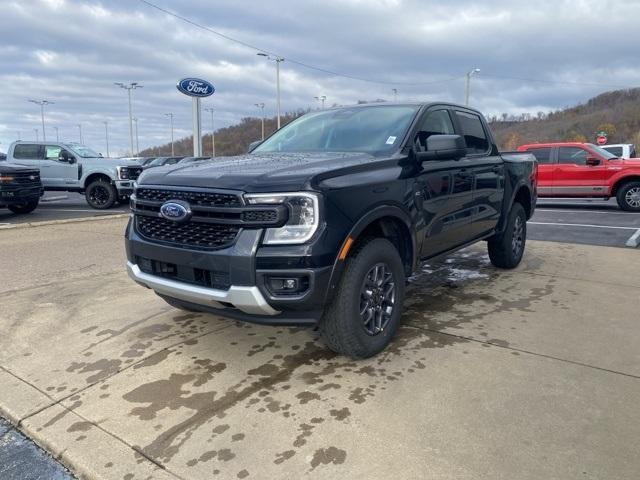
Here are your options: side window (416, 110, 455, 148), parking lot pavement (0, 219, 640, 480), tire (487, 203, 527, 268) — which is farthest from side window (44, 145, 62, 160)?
side window (416, 110, 455, 148)

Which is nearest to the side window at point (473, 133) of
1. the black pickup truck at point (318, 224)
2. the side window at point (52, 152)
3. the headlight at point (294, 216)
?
the black pickup truck at point (318, 224)

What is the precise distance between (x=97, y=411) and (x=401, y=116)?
301 centimetres

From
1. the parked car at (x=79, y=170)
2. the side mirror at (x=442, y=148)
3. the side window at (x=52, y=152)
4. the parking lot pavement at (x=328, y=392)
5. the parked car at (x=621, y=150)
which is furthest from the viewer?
the parked car at (x=621, y=150)

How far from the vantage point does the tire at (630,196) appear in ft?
40.4

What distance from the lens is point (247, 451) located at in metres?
2.41

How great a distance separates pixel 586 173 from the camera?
13.0 meters

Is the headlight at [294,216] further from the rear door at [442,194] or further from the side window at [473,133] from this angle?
the side window at [473,133]

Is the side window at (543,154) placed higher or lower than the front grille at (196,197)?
higher

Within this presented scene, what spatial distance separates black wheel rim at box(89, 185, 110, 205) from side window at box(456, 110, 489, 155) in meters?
11.8

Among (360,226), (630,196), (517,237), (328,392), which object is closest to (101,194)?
(517,237)

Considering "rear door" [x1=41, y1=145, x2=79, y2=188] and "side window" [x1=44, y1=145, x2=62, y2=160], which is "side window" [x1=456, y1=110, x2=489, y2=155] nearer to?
"rear door" [x1=41, y1=145, x2=79, y2=188]

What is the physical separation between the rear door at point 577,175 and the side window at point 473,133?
909 cm

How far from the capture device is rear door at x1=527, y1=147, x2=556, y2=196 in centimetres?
1360

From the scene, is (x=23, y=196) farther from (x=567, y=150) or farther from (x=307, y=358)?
(x=567, y=150)
